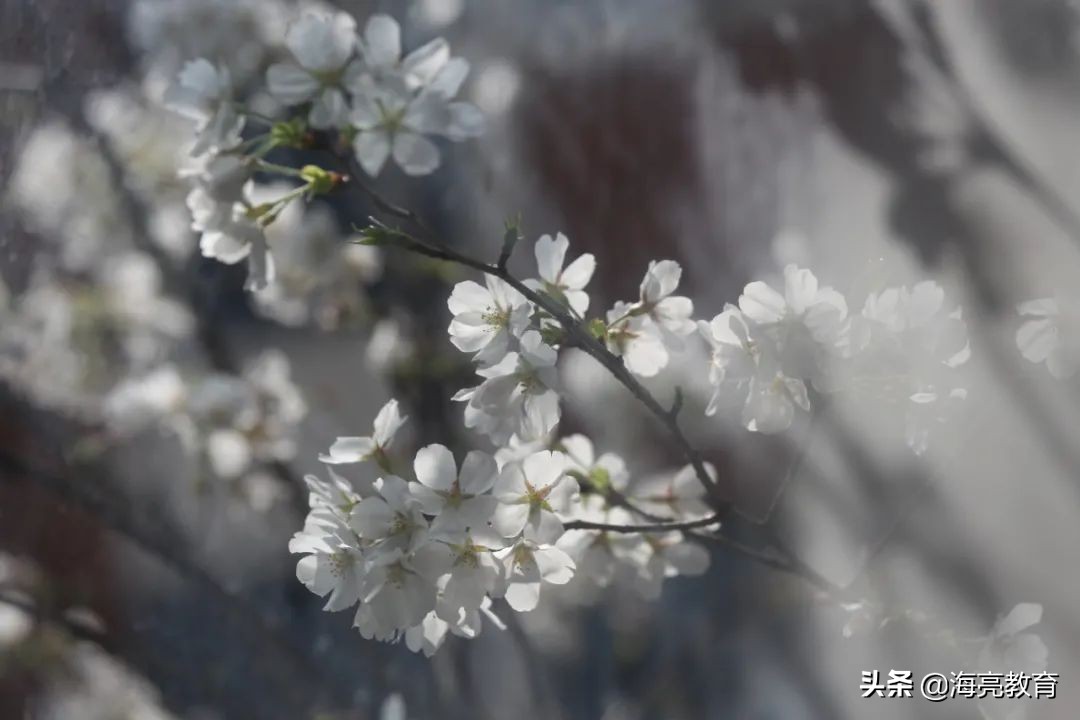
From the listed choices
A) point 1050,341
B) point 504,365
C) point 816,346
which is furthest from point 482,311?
point 1050,341

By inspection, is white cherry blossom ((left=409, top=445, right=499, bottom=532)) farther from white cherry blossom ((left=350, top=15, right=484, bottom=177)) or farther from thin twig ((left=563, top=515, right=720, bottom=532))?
white cherry blossom ((left=350, top=15, right=484, bottom=177))

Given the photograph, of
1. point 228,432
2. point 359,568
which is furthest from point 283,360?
point 359,568

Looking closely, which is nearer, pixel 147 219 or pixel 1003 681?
pixel 1003 681

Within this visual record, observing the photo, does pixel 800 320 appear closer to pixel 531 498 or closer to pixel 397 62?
pixel 531 498

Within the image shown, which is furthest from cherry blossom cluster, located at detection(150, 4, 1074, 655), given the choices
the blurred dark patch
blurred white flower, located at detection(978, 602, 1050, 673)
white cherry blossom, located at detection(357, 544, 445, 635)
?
the blurred dark patch

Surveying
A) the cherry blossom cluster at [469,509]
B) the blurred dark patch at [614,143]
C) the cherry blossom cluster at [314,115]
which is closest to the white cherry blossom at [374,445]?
the cherry blossom cluster at [469,509]

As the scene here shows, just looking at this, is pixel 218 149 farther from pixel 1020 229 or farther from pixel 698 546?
pixel 1020 229
